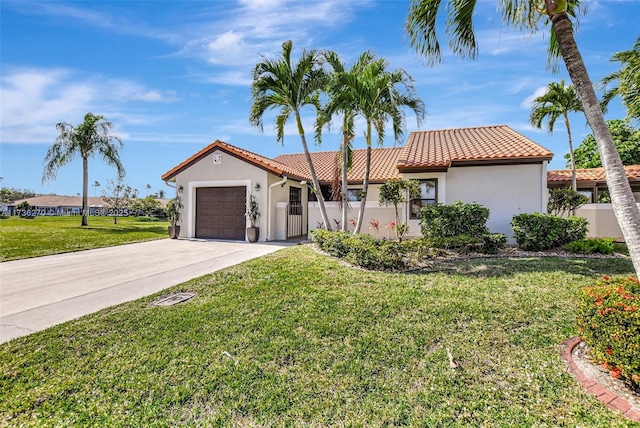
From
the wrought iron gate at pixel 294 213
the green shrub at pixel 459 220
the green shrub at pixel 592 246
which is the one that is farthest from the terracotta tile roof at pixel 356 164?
the green shrub at pixel 592 246

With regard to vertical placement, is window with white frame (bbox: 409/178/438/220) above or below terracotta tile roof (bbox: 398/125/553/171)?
below

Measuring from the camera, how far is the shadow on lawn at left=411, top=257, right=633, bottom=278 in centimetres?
728

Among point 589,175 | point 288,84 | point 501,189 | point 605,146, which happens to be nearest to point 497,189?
point 501,189

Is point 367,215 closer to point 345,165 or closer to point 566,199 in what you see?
point 345,165

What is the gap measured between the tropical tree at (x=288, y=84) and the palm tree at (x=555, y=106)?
1138 cm

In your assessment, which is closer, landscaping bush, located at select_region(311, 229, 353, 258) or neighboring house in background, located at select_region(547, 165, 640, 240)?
landscaping bush, located at select_region(311, 229, 353, 258)

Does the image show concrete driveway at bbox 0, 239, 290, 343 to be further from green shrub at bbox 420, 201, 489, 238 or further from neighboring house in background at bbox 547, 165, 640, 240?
neighboring house in background at bbox 547, 165, 640, 240

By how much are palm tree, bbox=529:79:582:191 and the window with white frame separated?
7111mm

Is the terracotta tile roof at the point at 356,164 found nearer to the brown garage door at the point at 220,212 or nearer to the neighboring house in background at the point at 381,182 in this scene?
the neighboring house in background at the point at 381,182

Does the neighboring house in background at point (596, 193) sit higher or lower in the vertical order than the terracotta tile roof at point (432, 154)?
lower

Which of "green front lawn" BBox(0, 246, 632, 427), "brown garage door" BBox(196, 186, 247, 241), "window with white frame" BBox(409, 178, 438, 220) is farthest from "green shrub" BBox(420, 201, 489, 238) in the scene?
"brown garage door" BBox(196, 186, 247, 241)

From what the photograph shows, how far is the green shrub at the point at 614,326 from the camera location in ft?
10.1

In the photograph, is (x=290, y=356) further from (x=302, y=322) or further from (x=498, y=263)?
(x=498, y=263)

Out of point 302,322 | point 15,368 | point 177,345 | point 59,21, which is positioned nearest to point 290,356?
point 302,322
